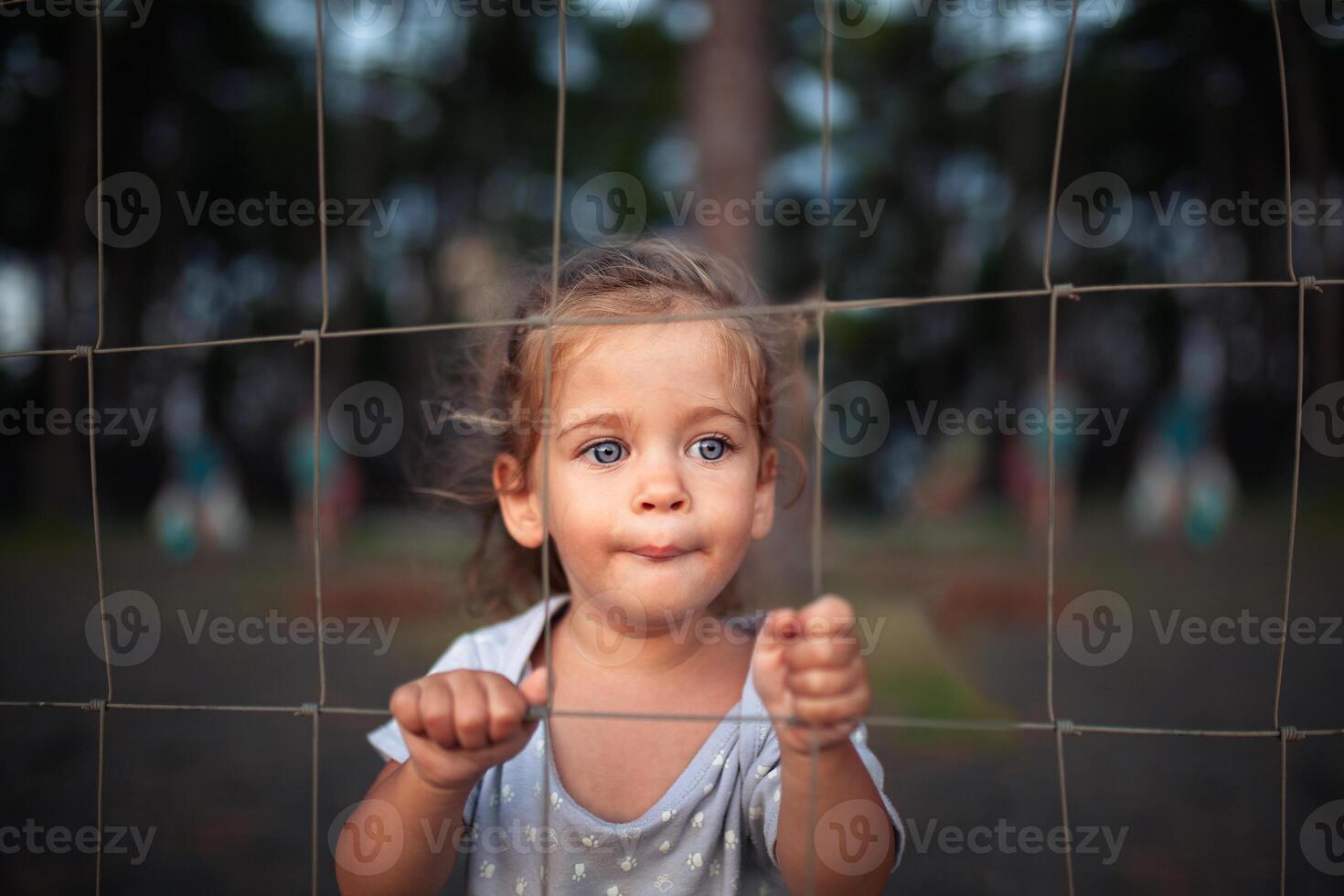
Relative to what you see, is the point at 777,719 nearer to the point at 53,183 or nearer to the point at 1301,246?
the point at 1301,246

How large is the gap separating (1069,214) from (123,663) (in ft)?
30.3

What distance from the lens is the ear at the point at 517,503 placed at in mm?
1497

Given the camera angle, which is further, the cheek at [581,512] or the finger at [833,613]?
the cheek at [581,512]

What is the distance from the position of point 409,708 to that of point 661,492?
14.8 inches

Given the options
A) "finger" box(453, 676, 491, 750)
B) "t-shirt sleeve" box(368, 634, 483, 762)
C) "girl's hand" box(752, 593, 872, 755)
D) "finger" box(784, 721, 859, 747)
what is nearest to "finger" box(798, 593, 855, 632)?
"girl's hand" box(752, 593, 872, 755)

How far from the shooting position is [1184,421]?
11.0m

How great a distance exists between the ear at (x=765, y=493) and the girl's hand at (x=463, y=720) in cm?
42

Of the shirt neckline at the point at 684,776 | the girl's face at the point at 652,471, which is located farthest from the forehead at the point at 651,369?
the shirt neckline at the point at 684,776

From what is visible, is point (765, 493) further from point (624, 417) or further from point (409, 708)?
point (409, 708)

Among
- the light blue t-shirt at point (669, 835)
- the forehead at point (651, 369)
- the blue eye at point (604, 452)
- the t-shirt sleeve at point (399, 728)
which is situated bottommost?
the light blue t-shirt at point (669, 835)

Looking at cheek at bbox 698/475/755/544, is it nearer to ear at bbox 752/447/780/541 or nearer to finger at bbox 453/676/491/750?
ear at bbox 752/447/780/541

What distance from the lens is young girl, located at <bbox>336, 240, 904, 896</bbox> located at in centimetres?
113

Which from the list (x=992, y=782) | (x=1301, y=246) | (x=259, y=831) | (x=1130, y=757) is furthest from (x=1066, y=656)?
(x=1301, y=246)

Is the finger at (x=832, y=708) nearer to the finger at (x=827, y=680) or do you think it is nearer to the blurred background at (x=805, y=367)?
the finger at (x=827, y=680)
